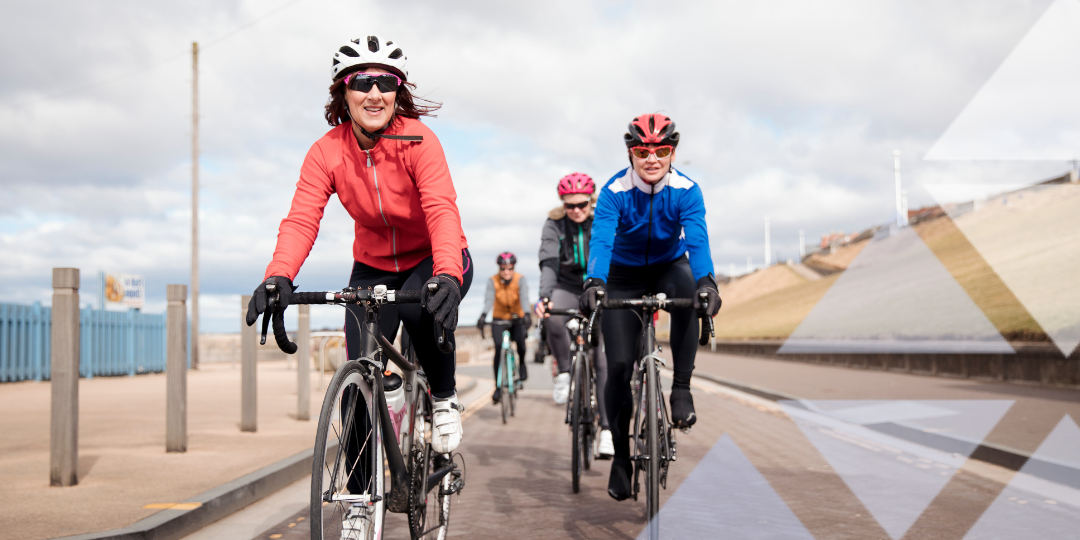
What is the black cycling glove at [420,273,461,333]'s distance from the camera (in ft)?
9.87

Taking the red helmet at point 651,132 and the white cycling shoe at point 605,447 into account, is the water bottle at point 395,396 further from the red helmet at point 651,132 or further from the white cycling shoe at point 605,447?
the white cycling shoe at point 605,447

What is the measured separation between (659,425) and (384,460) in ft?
5.34

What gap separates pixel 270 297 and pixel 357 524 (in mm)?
825

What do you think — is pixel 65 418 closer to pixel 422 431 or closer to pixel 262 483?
pixel 262 483

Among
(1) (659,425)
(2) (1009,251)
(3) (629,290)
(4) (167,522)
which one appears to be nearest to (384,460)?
(1) (659,425)

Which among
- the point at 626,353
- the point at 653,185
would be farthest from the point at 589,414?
the point at 653,185

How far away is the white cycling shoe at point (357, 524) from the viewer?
2908mm

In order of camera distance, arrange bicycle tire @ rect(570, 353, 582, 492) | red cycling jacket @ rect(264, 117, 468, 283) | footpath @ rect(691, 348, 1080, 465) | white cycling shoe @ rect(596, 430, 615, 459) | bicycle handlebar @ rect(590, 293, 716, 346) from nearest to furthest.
A: red cycling jacket @ rect(264, 117, 468, 283), bicycle handlebar @ rect(590, 293, 716, 346), white cycling shoe @ rect(596, 430, 615, 459), bicycle tire @ rect(570, 353, 582, 492), footpath @ rect(691, 348, 1080, 465)

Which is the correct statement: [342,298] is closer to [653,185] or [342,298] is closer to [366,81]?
[366,81]

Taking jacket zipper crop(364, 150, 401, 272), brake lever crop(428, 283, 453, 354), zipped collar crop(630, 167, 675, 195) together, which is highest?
zipped collar crop(630, 167, 675, 195)

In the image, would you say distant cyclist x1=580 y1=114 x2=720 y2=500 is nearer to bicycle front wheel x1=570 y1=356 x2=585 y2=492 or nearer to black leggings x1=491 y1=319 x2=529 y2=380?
bicycle front wheel x1=570 y1=356 x2=585 y2=492

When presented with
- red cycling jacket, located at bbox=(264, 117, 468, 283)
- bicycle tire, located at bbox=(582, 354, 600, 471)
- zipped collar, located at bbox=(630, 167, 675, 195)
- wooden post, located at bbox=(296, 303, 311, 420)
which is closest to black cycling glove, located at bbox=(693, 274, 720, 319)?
zipped collar, located at bbox=(630, 167, 675, 195)
